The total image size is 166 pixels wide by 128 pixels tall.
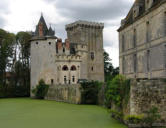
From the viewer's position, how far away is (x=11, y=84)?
38.3 m

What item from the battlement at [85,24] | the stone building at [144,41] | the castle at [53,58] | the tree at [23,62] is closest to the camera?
the stone building at [144,41]

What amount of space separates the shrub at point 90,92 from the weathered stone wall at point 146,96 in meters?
12.0

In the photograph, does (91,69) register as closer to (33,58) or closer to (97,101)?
(33,58)

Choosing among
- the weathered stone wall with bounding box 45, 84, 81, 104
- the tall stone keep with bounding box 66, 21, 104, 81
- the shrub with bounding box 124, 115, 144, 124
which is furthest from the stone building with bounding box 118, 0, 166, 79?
the tall stone keep with bounding box 66, 21, 104, 81

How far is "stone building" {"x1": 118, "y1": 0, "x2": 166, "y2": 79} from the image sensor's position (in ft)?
50.6

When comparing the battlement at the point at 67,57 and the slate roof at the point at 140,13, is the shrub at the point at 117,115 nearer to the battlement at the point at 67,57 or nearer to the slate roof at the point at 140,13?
the slate roof at the point at 140,13

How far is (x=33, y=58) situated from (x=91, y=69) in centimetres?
1167

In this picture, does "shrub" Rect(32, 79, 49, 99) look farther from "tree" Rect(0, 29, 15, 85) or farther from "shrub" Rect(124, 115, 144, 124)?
"shrub" Rect(124, 115, 144, 124)

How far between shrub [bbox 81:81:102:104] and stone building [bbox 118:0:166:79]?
3.81 m

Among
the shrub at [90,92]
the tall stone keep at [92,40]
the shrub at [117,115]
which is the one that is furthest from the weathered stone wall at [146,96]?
the tall stone keep at [92,40]

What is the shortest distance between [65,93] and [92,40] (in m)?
18.4

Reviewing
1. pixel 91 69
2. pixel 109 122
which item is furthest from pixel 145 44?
pixel 91 69

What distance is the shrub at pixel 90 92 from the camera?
23.9 m

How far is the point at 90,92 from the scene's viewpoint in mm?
24312
